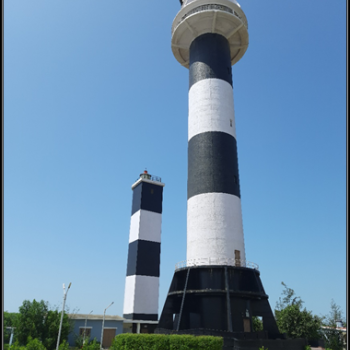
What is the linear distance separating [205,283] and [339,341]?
15.2 m

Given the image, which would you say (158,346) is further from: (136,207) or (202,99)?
(136,207)

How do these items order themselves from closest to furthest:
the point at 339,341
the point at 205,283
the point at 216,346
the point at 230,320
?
the point at 216,346 < the point at 230,320 < the point at 205,283 < the point at 339,341

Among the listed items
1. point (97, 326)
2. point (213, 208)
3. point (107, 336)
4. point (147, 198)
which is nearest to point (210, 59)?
point (213, 208)

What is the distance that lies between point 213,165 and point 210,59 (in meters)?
11.1

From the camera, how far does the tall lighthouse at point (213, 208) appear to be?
74.2 ft

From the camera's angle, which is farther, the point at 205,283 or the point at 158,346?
the point at 205,283

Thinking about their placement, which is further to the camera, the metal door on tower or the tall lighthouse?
the metal door on tower

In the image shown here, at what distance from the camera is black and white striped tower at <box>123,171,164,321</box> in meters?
36.2

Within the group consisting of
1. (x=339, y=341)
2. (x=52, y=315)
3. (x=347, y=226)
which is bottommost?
(x=339, y=341)

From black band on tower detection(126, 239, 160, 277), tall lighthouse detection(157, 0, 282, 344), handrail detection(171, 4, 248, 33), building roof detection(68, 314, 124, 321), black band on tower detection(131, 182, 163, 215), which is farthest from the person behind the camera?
black band on tower detection(131, 182, 163, 215)

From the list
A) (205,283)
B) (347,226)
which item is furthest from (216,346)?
(347,226)

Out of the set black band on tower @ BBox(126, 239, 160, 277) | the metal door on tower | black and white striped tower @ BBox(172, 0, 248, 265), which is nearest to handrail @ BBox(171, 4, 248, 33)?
black and white striped tower @ BBox(172, 0, 248, 265)

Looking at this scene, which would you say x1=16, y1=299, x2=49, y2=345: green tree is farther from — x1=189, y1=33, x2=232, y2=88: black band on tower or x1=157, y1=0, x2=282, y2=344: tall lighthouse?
x1=189, y1=33, x2=232, y2=88: black band on tower

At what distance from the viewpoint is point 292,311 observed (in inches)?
1155
